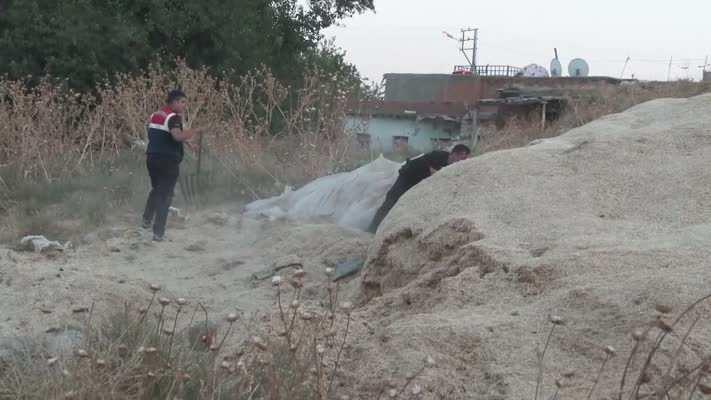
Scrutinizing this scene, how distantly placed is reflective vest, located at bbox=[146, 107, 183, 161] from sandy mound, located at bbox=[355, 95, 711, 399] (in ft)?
11.7

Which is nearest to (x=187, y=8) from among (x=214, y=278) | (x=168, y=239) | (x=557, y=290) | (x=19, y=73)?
(x=19, y=73)

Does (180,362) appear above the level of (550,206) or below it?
below

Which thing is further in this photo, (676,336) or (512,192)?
(512,192)

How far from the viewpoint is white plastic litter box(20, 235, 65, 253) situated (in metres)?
8.42

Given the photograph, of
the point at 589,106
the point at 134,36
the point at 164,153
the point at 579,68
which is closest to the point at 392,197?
the point at 164,153

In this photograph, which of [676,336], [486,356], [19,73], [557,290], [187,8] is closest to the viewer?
[676,336]

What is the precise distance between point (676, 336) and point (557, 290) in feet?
2.21

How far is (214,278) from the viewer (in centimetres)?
763

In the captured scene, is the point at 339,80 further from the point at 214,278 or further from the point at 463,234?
the point at 463,234

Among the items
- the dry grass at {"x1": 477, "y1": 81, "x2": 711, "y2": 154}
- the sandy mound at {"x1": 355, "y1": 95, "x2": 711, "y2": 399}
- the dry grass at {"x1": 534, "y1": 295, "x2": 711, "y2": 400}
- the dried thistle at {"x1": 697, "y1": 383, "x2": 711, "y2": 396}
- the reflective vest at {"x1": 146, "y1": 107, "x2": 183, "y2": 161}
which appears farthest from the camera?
the dry grass at {"x1": 477, "y1": 81, "x2": 711, "y2": 154}

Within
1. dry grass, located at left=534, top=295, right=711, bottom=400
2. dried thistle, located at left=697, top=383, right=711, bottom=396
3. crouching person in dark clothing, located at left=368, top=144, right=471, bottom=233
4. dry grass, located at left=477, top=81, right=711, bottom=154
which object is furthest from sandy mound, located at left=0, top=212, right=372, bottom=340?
dry grass, located at left=477, top=81, right=711, bottom=154

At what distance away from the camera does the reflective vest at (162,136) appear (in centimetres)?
906

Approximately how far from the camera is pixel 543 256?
4469 millimetres

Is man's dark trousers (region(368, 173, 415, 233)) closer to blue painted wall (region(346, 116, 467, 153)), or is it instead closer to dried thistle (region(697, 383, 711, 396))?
dried thistle (region(697, 383, 711, 396))
